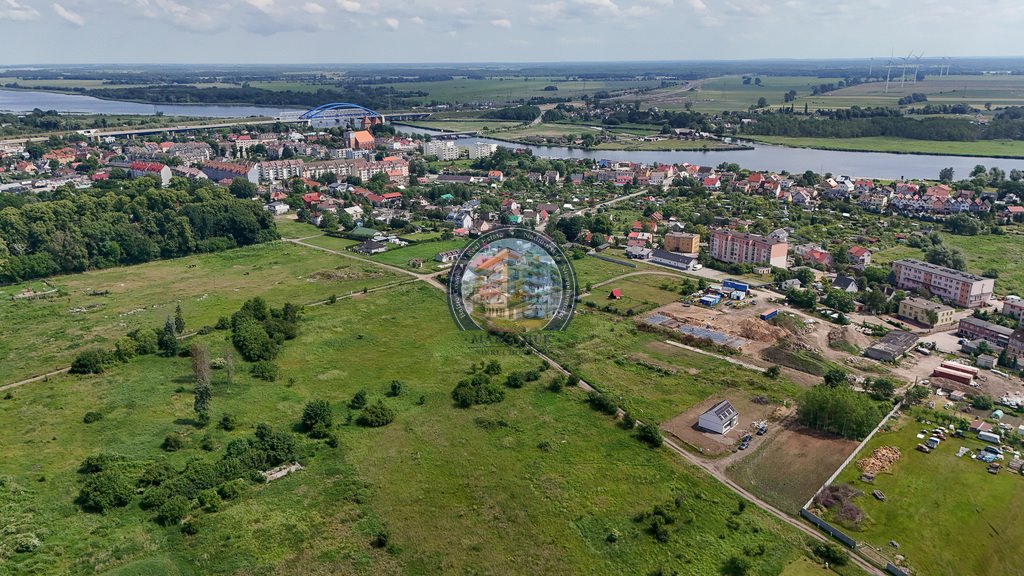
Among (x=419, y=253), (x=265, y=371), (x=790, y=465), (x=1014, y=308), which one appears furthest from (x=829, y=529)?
(x=419, y=253)

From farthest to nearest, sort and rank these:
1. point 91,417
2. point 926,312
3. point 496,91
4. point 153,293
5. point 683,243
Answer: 1. point 496,91
2. point 683,243
3. point 153,293
4. point 926,312
5. point 91,417

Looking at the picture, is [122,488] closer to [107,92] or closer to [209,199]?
[209,199]

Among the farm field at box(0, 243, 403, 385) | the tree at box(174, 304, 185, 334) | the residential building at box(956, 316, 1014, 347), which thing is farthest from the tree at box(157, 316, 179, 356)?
the residential building at box(956, 316, 1014, 347)

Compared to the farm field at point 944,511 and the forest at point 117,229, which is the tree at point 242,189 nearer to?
the forest at point 117,229

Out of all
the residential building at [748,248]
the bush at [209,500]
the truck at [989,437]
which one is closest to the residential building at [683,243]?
the residential building at [748,248]

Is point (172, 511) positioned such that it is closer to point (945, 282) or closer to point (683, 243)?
point (683, 243)

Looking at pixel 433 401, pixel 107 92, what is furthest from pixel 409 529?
pixel 107 92

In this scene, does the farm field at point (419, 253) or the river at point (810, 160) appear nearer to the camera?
the farm field at point (419, 253)
